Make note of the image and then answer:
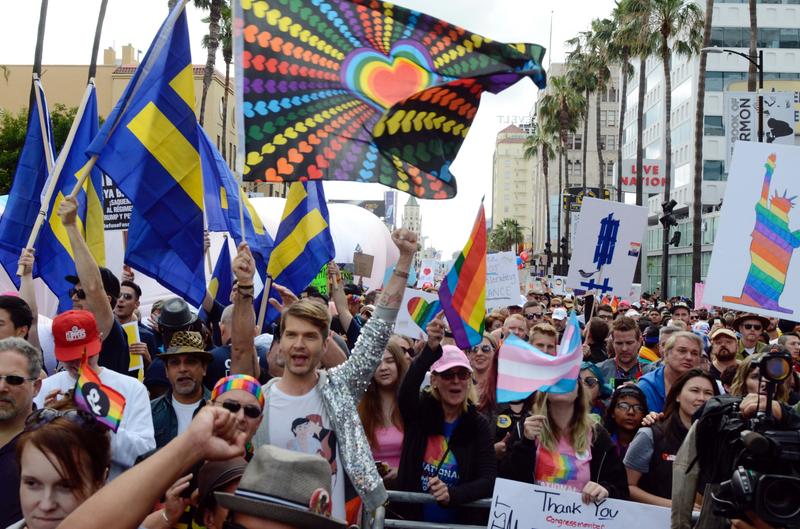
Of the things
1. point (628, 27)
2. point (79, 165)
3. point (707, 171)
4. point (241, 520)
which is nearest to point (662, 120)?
point (707, 171)

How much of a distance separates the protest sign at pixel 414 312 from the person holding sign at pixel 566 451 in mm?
3502

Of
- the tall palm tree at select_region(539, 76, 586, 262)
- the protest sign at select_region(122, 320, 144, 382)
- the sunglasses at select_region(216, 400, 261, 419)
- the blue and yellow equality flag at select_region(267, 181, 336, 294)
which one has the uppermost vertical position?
the tall palm tree at select_region(539, 76, 586, 262)

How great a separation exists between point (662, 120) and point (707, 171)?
31.6 ft

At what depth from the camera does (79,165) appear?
771 centimetres

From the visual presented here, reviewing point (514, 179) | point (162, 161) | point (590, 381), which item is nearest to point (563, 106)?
point (590, 381)

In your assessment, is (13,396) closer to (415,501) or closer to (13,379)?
(13,379)

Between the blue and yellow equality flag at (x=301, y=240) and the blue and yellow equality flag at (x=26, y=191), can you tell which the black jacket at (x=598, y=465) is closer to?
the blue and yellow equality flag at (x=301, y=240)

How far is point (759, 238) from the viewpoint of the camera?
764cm

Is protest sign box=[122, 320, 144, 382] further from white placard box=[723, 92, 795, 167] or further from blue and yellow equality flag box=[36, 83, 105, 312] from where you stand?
white placard box=[723, 92, 795, 167]

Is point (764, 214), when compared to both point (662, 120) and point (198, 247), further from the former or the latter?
point (662, 120)

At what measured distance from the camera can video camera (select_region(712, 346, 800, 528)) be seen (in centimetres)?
321

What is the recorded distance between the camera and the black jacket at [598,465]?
492 centimetres

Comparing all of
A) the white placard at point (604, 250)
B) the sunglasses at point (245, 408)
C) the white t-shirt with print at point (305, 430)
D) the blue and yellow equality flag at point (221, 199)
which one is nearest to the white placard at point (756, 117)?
the white placard at point (604, 250)

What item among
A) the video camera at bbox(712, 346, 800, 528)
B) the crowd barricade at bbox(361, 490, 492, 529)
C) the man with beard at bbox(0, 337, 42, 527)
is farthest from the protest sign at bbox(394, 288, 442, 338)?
the video camera at bbox(712, 346, 800, 528)
